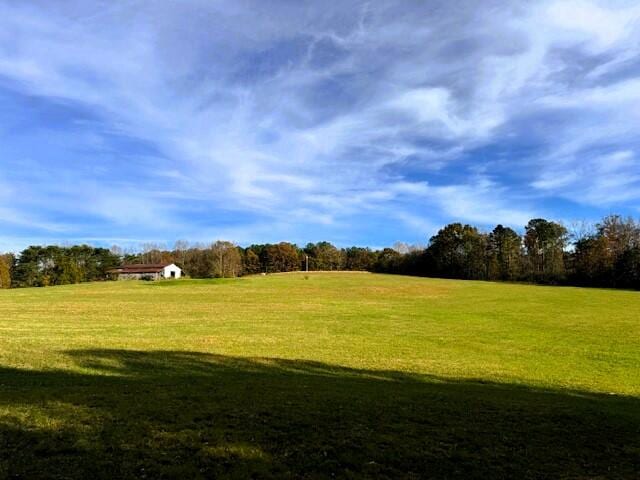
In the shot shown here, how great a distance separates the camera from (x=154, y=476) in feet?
17.7

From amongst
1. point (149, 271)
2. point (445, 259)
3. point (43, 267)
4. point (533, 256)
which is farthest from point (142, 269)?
point (533, 256)

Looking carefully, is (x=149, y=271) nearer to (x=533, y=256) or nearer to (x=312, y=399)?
(x=533, y=256)

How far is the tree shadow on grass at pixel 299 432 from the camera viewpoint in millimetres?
5832

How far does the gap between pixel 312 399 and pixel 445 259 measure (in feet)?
378

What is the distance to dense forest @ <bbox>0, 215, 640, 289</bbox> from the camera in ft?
295

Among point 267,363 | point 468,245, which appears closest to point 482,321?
point 267,363

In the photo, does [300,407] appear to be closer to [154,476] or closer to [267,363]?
[154,476]

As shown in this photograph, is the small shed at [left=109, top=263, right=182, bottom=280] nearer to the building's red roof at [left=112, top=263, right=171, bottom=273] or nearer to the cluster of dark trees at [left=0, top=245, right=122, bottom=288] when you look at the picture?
the building's red roof at [left=112, top=263, right=171, bottom=273]

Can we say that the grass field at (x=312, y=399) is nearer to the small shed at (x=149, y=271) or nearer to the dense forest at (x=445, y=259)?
Answer: the dense forest at (x=445, y=259)

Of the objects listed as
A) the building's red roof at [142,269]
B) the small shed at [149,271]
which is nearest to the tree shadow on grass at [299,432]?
the small shed at [149,271]

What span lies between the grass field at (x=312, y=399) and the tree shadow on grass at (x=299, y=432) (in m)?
0.04

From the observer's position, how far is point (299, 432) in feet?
23.7

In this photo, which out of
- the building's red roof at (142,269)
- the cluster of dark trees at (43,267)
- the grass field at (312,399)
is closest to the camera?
the grass field at (312,399)

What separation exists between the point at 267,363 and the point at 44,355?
23.6 ft
